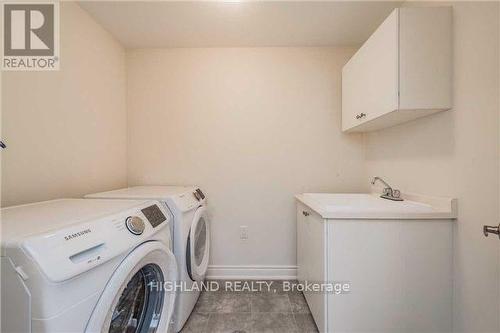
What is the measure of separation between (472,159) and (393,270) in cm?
65

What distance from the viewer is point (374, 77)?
1358 mm

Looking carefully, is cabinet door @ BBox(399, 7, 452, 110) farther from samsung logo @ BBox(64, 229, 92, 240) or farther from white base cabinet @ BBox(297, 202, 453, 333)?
samsung logo @ BBox(64, 229, 92, 240)

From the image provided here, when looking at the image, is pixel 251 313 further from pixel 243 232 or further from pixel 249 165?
pixel 249 165

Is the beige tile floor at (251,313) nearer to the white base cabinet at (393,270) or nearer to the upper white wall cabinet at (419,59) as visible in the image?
the white base cabinet at (393,270)

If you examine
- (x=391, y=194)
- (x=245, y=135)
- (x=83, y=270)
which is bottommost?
(x=83, y=270)

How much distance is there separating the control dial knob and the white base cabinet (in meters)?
0.89

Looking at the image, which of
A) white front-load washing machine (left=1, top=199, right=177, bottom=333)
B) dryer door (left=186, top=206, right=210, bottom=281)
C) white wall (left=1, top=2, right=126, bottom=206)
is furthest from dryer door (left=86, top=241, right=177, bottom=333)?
white wall (left=1, top=2, right=126, bottom=206)

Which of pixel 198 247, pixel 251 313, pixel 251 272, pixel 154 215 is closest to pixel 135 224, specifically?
pixel 154 215

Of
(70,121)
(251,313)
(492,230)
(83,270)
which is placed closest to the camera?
(83,270)

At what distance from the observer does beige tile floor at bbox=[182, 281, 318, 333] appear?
146cm

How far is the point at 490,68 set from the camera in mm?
943

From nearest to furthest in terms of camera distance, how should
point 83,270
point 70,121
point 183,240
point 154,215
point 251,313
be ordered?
point 83,270, point 154,215, point 183,240, point 70,121, point 251,313

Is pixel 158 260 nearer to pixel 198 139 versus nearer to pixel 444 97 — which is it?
pixel 198 139

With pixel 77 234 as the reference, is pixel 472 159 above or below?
above
